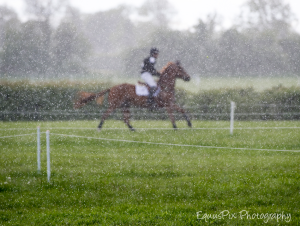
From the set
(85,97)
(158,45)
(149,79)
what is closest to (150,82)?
(149,79)

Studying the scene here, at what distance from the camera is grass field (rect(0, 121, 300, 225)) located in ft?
13.4

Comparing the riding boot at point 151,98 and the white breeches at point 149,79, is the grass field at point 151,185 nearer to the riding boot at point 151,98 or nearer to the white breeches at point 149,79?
the riding boot at point 151,98

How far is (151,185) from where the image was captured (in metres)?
5.35

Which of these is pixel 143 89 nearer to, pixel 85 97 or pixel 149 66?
pixel 149 66

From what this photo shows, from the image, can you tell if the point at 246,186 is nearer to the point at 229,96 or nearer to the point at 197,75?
the point at 229,96

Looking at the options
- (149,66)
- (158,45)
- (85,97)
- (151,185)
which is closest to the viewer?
(151,185)

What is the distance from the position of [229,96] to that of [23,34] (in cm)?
1392

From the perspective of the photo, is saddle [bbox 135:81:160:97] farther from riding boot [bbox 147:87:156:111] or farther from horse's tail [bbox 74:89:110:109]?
horse's tail [bbox 74:89:110:109]

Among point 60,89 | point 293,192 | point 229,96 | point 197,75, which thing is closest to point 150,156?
point 293,192

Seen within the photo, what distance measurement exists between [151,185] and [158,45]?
16.9m

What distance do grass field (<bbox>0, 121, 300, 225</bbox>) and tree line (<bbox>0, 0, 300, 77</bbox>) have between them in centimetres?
1189

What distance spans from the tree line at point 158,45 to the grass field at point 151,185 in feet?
39.0

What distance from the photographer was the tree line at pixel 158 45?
1947 cm

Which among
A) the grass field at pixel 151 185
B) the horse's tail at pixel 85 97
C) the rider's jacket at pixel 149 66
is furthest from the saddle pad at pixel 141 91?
the grass field at pixel 151 185
